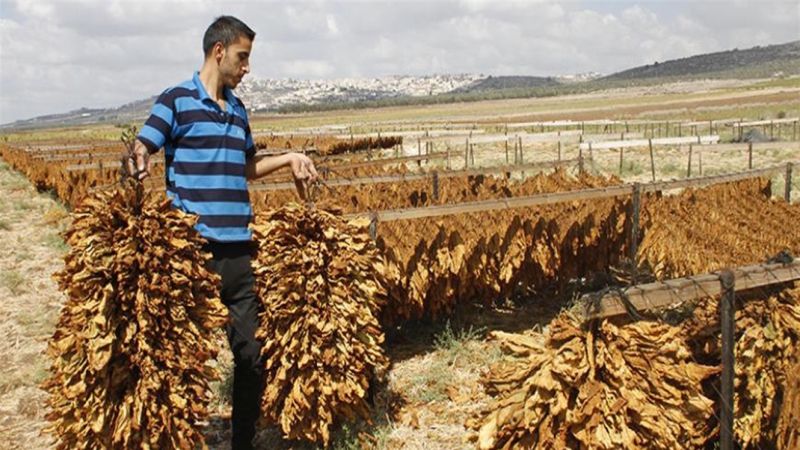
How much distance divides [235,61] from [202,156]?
0.57m

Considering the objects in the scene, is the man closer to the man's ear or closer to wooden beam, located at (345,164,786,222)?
the man's ear

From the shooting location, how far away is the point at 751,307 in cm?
364

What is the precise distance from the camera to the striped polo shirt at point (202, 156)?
144 inches

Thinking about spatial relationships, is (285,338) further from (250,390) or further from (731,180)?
(731,180)

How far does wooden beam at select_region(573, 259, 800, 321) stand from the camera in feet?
9.65

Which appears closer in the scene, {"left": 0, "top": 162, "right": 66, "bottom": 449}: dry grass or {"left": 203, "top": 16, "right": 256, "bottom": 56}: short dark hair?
{"left": 203, "top": 16, "right": 256, "bottom": 56}: short dark hair

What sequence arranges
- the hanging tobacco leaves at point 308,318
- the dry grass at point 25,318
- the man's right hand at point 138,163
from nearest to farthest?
1. the man's right hand at point 138,163
2. the hanging tobacco leaves at point 308,318
3. the dry grass at point 25,318

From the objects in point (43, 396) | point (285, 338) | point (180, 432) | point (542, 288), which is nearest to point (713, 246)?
point (542, 288)

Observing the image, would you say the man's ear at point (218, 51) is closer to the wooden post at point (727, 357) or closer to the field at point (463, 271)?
the field at point (463, 271)

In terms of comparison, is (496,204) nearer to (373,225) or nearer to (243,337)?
(373,225)

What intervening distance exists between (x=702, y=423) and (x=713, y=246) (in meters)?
3.03

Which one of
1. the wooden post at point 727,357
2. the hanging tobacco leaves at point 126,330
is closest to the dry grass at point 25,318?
the hanging tobacco leaves at point 126,330

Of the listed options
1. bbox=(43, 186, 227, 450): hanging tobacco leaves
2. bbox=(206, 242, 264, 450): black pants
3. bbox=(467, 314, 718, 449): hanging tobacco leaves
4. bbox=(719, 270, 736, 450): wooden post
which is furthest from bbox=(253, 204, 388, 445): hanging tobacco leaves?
bbox=(719, 270, 736, 450): wooden post

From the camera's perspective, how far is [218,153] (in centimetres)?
375
